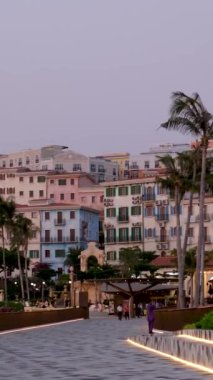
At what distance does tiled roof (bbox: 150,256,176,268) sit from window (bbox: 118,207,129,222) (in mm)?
12368

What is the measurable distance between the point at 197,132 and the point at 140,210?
86.0 metres

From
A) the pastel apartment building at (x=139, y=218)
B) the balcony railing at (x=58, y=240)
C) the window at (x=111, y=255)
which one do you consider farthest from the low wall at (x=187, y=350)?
the balcony railing at (x=58, y=240)

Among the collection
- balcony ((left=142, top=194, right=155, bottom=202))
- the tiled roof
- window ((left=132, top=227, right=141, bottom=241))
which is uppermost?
balcony ((left=142, top=194, right=155, bottom=202))

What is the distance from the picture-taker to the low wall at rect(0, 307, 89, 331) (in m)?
49.9

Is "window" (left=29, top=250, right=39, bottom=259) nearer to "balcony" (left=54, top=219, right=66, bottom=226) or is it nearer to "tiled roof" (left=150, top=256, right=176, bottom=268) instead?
"balcony" (left=54, top=219, right=66, bottom=226)

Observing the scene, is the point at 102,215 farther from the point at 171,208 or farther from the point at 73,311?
the point at 73,311

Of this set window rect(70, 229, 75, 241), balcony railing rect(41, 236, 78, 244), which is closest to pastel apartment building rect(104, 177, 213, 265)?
balcony railing rect(41, 236, 78, 244)

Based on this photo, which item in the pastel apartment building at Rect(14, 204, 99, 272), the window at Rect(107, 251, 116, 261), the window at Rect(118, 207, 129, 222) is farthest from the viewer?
the pastel apartment building at Rect(14, 204, 99, 272)

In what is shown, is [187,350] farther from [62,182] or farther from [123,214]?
[62,182]

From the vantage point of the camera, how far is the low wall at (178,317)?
38875 mm

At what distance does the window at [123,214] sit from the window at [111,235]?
73.4 inches

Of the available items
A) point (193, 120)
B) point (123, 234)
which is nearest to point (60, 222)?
point (123, 234)

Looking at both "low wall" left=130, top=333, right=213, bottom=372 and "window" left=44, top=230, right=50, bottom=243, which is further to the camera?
"window" left=44, top=230, right=50, bottom=243

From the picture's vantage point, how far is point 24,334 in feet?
154
